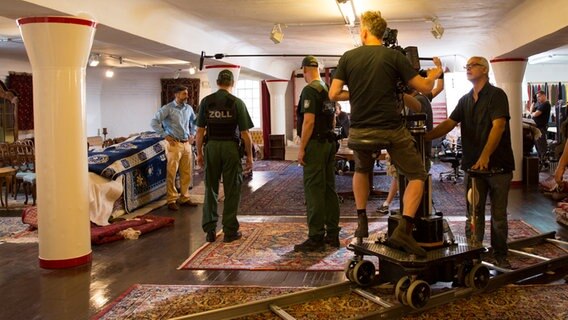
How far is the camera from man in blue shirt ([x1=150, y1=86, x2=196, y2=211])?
26.8 feet

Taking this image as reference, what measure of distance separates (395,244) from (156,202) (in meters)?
5.62

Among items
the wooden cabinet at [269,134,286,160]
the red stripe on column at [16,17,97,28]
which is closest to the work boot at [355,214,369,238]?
the red stripe on column at [16,17,97,28]

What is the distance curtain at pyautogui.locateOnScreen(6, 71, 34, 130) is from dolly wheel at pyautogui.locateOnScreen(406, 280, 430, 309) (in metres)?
10.9

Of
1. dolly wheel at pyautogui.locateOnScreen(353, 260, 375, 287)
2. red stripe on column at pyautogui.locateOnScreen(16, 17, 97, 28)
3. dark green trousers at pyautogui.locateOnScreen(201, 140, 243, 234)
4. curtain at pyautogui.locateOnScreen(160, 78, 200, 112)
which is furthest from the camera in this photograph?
curtain at pyautogui.locateOnScreen(160, 78, 200, 112)

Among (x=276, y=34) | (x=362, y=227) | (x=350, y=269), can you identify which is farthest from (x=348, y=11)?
(x=350, y=269)

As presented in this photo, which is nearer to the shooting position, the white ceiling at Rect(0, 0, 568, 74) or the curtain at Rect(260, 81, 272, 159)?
the white ceiling at Rect(0, 0, 568, 74)

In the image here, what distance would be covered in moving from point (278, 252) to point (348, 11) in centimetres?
388

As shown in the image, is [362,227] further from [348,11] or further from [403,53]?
[348,11]

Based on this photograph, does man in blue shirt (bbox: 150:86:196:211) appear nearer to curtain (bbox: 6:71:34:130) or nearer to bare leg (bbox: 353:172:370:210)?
bare leg (bbox: 353:172:370:210)

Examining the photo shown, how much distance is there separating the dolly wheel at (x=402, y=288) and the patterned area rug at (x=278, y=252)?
0.70 meters

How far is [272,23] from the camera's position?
891cm

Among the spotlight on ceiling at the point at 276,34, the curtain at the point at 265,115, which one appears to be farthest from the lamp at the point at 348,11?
the curtain at the point at 265,115

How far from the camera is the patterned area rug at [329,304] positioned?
3.72 m

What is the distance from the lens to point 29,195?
9883mm
